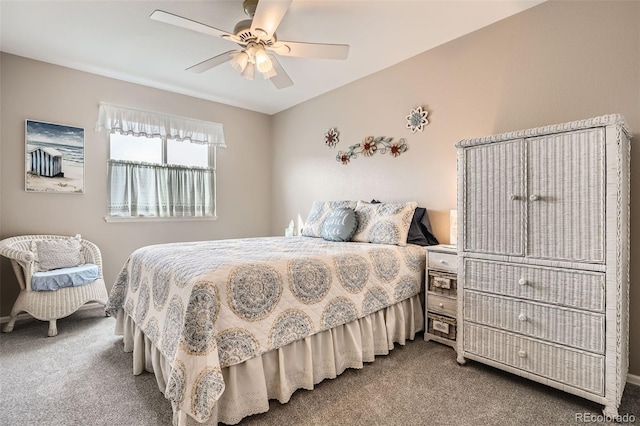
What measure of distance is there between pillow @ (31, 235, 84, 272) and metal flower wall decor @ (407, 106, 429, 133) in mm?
3482

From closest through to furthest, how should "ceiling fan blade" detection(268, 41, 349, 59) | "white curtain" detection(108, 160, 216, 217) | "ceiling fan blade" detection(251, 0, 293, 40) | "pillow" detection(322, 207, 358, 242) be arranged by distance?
"ceiling fan blade" detection(251, 0, 293, 40) → "ceiling fan blade" detection(268, 41, 349, 59) → "pillow" detection(322, 207, 358, 242) → "white curtain" detection(108, 160, 216, 217)

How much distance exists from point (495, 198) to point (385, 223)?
3.19 ft

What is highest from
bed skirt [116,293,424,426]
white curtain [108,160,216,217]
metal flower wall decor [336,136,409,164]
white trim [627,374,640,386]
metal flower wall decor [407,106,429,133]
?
metal flower wall decor [407,106,429,133]

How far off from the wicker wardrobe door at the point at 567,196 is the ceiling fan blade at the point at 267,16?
5.37 ft

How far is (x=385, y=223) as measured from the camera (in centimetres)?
283

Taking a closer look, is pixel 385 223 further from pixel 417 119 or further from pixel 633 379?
pixel 633 379

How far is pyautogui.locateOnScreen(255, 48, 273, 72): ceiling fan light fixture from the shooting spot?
2.27 m

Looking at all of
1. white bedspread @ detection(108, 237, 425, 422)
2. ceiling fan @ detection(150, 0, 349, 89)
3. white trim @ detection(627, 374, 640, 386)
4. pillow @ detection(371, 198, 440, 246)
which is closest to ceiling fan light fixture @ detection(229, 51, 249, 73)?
ceiling fan @ detection(150, 0, 349, 89)

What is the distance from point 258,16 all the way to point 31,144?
2.79 metres

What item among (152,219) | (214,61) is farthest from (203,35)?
(152,219)

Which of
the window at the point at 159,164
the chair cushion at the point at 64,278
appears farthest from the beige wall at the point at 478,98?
the chair cushion at the point at 64,278

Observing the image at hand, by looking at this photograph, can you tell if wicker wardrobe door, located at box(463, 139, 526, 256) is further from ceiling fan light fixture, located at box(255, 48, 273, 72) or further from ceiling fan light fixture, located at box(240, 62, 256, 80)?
ceiling fan light fixture, located at box(240, 62, 256, 80)

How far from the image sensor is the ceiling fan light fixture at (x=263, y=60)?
2273 mm

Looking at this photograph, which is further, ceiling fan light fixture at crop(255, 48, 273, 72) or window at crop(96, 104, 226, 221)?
window at crop(96, 104, 226, 221)
